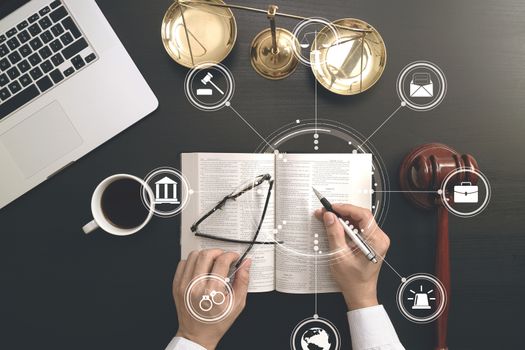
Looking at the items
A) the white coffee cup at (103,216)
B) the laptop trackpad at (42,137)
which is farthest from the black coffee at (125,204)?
the laptop trackpad at (42,137)

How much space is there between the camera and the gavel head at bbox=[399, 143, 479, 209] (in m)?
0.64

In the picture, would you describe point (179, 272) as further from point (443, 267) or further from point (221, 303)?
point (443, 267)

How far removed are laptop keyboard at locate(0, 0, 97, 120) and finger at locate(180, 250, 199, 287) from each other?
387 millimetres

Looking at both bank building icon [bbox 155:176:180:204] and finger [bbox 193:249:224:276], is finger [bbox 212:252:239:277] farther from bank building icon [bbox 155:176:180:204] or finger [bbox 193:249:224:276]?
bank building icon [bbox 155:176:180:204]

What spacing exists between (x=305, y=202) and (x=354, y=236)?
103 millimetres

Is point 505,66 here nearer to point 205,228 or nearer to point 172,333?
point 205,228

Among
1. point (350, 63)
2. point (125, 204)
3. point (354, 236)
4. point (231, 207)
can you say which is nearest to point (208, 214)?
point (231, 207)

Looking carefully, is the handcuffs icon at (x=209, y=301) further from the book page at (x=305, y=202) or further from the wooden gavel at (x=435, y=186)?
the wooden gavel at (x=435, y=186)

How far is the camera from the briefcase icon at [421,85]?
0.71m

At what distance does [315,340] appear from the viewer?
2.31 ft

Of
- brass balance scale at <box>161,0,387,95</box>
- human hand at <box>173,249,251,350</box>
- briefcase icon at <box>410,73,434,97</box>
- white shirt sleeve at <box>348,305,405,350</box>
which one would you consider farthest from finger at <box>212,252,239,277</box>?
briefcase icon at <box>410,73,434,97</box>

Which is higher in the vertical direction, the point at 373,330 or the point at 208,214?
the point at 208,214

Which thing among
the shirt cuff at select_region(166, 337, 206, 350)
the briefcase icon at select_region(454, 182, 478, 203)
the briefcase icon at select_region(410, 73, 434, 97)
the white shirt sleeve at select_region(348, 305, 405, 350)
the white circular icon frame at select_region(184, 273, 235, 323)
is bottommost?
the white shirt sleeve at select_region(348, 305, 405, 350)

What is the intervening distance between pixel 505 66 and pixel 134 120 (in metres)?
0.70
